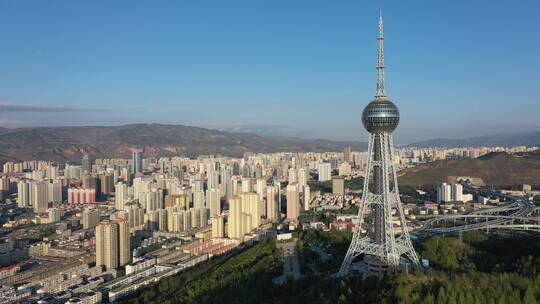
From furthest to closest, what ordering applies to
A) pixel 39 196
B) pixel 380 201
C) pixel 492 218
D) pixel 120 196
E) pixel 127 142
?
pixel 127 142
pixel 39 196
pixel 120 196
pixel 492 218
pixel 380 201

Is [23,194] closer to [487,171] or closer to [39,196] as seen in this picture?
[39,196]

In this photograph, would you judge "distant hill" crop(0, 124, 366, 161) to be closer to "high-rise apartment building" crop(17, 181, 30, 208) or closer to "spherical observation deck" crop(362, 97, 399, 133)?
"high-rise apartment building" crop(17, 181, 30, 208)

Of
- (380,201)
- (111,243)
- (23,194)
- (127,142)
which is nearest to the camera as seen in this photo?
(380,201)

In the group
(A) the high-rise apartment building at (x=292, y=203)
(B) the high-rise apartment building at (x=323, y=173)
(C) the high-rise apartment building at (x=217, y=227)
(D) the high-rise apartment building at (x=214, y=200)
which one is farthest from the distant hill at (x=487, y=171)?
(C) the high-rise apartment building at (x=217, y=227)

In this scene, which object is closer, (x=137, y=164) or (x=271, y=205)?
(x=271, y=205)

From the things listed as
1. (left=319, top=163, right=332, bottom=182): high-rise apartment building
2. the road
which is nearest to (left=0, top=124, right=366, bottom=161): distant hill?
(left=319, top=163, right=332, bottom=182): high-rise apartment building

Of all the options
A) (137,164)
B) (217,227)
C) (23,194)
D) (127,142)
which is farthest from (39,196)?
(127,142)

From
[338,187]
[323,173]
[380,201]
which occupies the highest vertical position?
[380,201]
